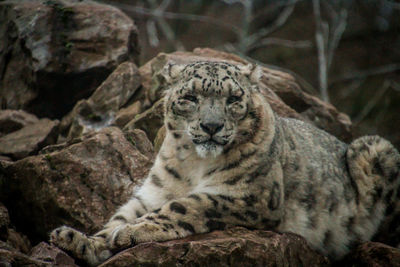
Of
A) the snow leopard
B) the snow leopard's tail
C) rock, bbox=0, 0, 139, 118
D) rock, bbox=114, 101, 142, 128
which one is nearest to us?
the snow leopard

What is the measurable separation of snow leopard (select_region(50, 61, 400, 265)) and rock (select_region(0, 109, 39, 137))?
11.6 feet

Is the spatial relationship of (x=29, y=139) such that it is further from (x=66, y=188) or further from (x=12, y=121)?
(x=66, y=188)

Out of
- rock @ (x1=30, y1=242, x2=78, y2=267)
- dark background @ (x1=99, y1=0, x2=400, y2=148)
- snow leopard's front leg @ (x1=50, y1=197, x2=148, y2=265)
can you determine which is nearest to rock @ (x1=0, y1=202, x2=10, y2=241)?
rock @ (x1=30, y1=242, x2=78, y2=267)

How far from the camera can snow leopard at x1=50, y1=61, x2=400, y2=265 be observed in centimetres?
460

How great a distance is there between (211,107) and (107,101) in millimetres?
3684

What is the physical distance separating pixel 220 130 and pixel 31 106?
5032 mm

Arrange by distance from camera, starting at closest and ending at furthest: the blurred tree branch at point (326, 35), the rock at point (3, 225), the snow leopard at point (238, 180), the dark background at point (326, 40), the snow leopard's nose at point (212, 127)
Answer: the snow leopard at point (238, 180)
the snow leopard's nose at point (212, 127)
the rock at point (3, 225)
the dark background at point (326, 40)
the blurred tree branch at point (326, 35)

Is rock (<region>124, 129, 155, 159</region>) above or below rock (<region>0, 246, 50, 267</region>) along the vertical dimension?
below

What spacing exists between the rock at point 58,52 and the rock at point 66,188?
3.01 metres

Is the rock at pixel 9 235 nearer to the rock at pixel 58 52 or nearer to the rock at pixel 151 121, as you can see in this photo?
the rock at pixel 151 121

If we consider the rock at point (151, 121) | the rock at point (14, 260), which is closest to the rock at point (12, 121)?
the rock at point (151, 121)

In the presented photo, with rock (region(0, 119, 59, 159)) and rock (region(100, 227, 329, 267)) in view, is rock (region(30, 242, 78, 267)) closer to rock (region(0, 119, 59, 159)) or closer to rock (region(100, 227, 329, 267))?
rock (region(100, 227, 329, 267))

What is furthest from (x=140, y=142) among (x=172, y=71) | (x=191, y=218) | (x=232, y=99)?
(x=191, y=218)

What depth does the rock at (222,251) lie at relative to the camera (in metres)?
4.07
